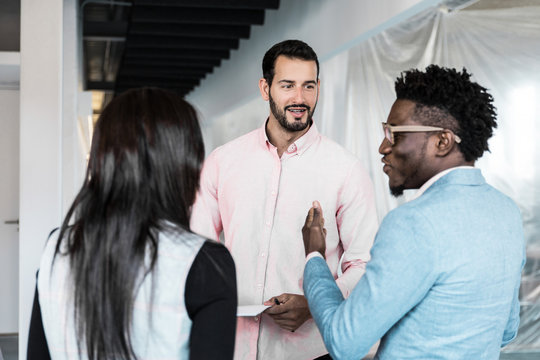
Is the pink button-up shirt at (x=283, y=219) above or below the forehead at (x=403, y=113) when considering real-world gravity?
below

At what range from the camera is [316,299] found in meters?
1.43

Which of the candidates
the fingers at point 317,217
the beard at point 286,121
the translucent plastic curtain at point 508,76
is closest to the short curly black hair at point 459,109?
the fingers at point 317,217

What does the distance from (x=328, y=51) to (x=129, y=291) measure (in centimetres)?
465

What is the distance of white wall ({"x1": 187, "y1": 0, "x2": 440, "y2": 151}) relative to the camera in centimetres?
433

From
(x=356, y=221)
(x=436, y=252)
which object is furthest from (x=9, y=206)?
(x=436, y=252)

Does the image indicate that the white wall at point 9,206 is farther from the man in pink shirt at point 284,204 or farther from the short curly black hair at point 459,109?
the short curly black hair at point 459,109

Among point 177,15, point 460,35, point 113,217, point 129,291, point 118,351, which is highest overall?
point 177,15

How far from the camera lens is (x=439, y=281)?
1.28 meters

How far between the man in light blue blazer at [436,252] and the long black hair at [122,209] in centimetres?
42

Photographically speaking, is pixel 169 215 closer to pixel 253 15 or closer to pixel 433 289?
pixel 433 289

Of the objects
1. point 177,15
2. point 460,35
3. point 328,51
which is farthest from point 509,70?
point 177,15

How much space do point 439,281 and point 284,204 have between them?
78cm

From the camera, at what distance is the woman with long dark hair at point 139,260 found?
1.07 m

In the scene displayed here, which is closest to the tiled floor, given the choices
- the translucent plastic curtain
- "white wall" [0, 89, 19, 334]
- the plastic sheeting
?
"white wall" [0, 89, 19, 334]
